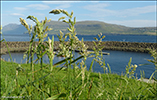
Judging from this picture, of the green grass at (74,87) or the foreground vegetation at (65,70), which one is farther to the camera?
the green grass at (74,87)

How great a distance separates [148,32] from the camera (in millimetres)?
183750

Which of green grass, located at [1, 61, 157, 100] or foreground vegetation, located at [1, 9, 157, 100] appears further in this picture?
green grass, located at [1, 61, 157, 100]

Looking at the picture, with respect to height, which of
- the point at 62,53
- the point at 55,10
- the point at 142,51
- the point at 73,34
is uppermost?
the point at 55,10

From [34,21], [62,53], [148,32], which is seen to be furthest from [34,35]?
[148,32]

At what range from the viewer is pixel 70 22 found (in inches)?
28.2

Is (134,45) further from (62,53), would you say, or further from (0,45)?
(62,53)

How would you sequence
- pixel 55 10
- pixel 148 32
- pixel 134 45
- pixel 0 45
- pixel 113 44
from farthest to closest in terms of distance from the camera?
pixel 148 32
pixel 113 44
pixel 134 45
pixel 0 45
pixel 55 10

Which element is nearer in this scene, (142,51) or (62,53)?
(62,53)

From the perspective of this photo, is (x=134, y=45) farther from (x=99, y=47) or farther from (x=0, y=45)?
(x=99, y=47)

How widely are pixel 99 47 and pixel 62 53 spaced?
1.06 feet

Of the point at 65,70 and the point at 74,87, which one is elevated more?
the point at 65,70

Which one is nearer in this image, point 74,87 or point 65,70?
point 65,70

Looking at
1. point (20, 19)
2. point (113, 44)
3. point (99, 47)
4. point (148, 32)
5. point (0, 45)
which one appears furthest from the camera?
point (148, 32)

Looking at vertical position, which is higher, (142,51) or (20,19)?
(20,19)
